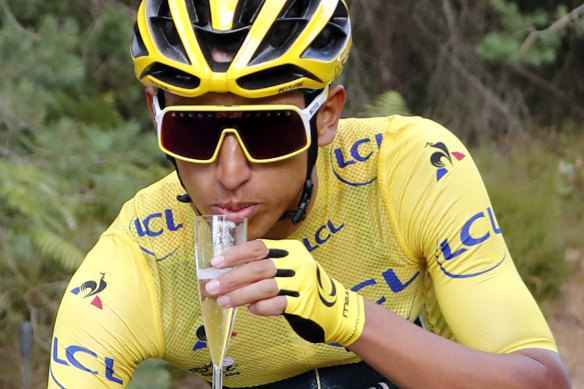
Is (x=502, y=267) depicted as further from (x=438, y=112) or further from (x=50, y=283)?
(x=438, y=112)

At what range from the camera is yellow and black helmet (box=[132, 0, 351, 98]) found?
2.80m

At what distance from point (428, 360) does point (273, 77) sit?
0.91m

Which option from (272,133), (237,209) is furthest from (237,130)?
(237,209)

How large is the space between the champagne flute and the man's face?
215 mm

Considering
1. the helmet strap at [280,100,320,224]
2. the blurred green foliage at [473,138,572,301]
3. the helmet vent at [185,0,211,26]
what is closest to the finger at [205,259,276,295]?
the helmet strap at [280,100,320,224]

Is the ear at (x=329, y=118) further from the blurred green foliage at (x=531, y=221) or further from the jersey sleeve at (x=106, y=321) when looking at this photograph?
the blurred green foliage at (x=531, y=221)

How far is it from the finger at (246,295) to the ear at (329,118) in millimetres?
818

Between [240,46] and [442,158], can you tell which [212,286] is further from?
[442,158]

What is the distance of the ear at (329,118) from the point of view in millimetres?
3150

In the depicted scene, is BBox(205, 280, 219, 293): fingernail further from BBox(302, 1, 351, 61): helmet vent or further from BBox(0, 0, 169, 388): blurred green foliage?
BBox(0, 0, 169, 388): blurred green foliage

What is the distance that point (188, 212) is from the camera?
327 centimetres

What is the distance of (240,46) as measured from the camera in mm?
2869

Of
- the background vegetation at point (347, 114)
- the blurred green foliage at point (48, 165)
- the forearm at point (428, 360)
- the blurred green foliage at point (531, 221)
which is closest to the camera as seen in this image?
the forearm at point (428, 360)

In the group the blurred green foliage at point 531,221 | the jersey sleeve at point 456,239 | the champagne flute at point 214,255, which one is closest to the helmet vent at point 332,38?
the jersey sleeve at point 456,239
